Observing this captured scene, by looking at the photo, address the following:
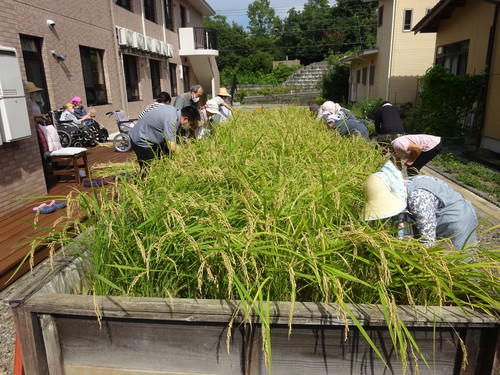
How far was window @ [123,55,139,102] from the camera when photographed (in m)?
15.0

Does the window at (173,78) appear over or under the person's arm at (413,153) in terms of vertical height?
over

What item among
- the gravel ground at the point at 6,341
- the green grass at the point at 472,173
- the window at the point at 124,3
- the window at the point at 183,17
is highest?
the window at the point at 183,17

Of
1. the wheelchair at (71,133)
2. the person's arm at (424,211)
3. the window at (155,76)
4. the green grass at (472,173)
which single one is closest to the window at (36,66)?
the wheelchair at (71,133)

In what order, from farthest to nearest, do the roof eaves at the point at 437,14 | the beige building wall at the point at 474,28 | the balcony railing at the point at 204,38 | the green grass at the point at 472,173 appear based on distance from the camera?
the balcony railing at the point at 204,38 < the roof eaves at the point at 437,14 < the beige building wall at the point at 474,28 < the green grass at the point at 472,173

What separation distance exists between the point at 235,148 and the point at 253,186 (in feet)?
4.07

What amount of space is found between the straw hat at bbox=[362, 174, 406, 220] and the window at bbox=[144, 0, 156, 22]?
1806 centimetres

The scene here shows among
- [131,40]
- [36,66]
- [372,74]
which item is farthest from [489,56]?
[372,74]

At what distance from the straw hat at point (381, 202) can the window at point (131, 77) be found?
1433 cm

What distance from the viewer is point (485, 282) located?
165cm

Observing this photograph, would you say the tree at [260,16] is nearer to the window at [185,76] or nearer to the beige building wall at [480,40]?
the window at [185,76]

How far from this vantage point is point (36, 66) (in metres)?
9.41

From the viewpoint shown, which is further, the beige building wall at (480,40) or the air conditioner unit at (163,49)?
the air conditioner unit at (163,49)

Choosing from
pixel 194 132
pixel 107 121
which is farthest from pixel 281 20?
pixel 194 132

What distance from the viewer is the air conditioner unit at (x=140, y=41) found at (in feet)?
46.7
